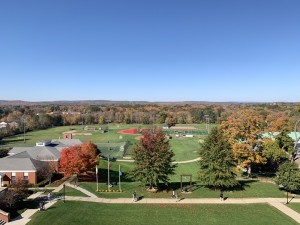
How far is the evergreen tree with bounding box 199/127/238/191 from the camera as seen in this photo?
116 feet

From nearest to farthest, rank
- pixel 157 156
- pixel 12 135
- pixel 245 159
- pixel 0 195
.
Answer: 1. pixel 0 195
2. pixel 157 156
3. pixel 245 159
4. pixel 12 135

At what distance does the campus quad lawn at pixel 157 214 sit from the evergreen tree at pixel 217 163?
161 inches

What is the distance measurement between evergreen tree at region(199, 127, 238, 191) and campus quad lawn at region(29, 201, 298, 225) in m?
4.09

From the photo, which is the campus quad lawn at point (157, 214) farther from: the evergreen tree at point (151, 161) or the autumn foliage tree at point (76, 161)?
the autumn foliage tree at point (76, 161)

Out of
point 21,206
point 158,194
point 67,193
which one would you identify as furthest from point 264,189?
point 21,206

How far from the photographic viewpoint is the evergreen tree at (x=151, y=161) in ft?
115

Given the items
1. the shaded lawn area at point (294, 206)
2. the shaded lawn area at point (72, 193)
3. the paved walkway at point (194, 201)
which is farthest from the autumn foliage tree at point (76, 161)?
the shaded lawn area at point (294, 206)

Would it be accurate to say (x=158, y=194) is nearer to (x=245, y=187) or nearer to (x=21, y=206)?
(x=245, y=187)

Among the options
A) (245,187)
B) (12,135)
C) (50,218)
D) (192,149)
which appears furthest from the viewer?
(12,135)

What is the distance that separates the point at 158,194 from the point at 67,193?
10.6 meters

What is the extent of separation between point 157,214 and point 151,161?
285 inches

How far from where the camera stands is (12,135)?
415ft

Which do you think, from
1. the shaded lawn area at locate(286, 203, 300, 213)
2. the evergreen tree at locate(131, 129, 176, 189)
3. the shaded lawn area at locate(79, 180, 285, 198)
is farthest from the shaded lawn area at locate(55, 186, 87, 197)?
the shaded lawn area at locate(286, 203, 300, 213)

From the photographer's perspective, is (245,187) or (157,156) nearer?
(157,156)
